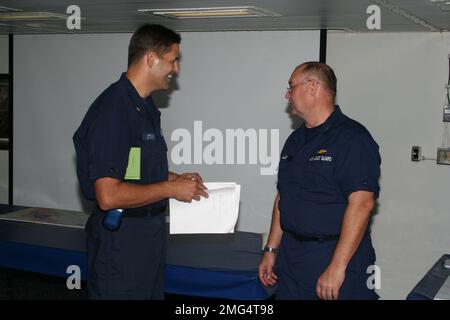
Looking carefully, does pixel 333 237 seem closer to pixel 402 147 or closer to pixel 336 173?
pixel 336 173

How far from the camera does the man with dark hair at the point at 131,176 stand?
2.10m

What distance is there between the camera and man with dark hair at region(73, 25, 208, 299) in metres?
2.10

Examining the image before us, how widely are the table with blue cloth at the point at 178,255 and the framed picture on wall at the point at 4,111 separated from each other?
130cm

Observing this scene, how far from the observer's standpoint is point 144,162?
2227mm

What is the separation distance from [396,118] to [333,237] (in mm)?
2379

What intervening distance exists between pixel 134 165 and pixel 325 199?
0.77 m

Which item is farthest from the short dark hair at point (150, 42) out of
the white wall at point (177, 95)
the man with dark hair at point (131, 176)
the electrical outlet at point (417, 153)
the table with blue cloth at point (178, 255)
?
the electrical outlet at point (417, 153)

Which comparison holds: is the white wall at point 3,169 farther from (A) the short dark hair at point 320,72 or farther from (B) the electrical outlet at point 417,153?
(A) the short dark hair at point 320,72

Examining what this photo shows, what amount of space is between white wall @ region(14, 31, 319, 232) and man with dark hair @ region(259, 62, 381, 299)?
2155 mm

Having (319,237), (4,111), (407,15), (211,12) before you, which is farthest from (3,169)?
(319,237)

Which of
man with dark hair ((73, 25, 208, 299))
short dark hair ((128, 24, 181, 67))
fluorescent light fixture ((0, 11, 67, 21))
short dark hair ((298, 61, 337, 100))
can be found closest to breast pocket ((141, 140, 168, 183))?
man with dark hair ((73, 25, 208, 299))
